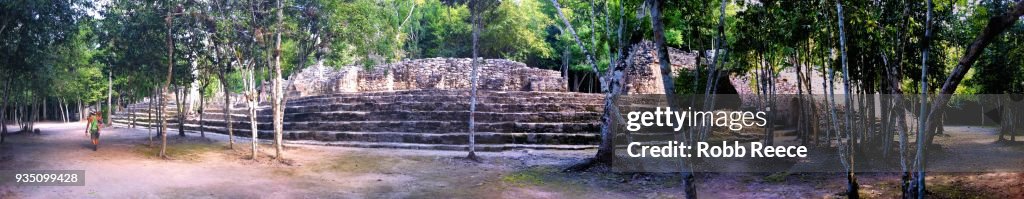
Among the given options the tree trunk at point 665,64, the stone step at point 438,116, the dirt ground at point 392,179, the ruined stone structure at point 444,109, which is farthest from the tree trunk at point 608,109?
the stone step at point 438,116

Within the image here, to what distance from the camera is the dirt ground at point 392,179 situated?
26.1ft

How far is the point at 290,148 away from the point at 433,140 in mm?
3577

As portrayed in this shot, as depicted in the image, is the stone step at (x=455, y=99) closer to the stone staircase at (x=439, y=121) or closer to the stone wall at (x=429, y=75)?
the stone staircase at (x=439, y=121)

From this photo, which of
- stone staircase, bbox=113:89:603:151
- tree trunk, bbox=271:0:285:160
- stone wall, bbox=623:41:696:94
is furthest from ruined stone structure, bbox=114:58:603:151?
tree trunk, bbox=271:0:285:160

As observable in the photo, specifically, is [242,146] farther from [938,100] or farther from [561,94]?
[938,100]

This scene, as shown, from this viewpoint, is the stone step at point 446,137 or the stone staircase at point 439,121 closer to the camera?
the stone step at point 446,137

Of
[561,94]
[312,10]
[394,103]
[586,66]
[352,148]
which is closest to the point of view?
[312,10]

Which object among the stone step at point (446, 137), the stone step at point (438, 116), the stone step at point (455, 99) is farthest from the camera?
the stone step at point (455, 99)

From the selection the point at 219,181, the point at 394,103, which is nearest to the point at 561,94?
the point at 394,103

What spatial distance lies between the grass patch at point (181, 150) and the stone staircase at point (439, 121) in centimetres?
122

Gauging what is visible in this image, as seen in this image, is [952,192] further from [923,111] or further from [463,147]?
[463,147]

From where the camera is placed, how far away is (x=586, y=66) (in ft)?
91.7

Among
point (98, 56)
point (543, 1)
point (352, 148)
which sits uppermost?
point (543, 1)

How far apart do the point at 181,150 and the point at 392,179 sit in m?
6.29
